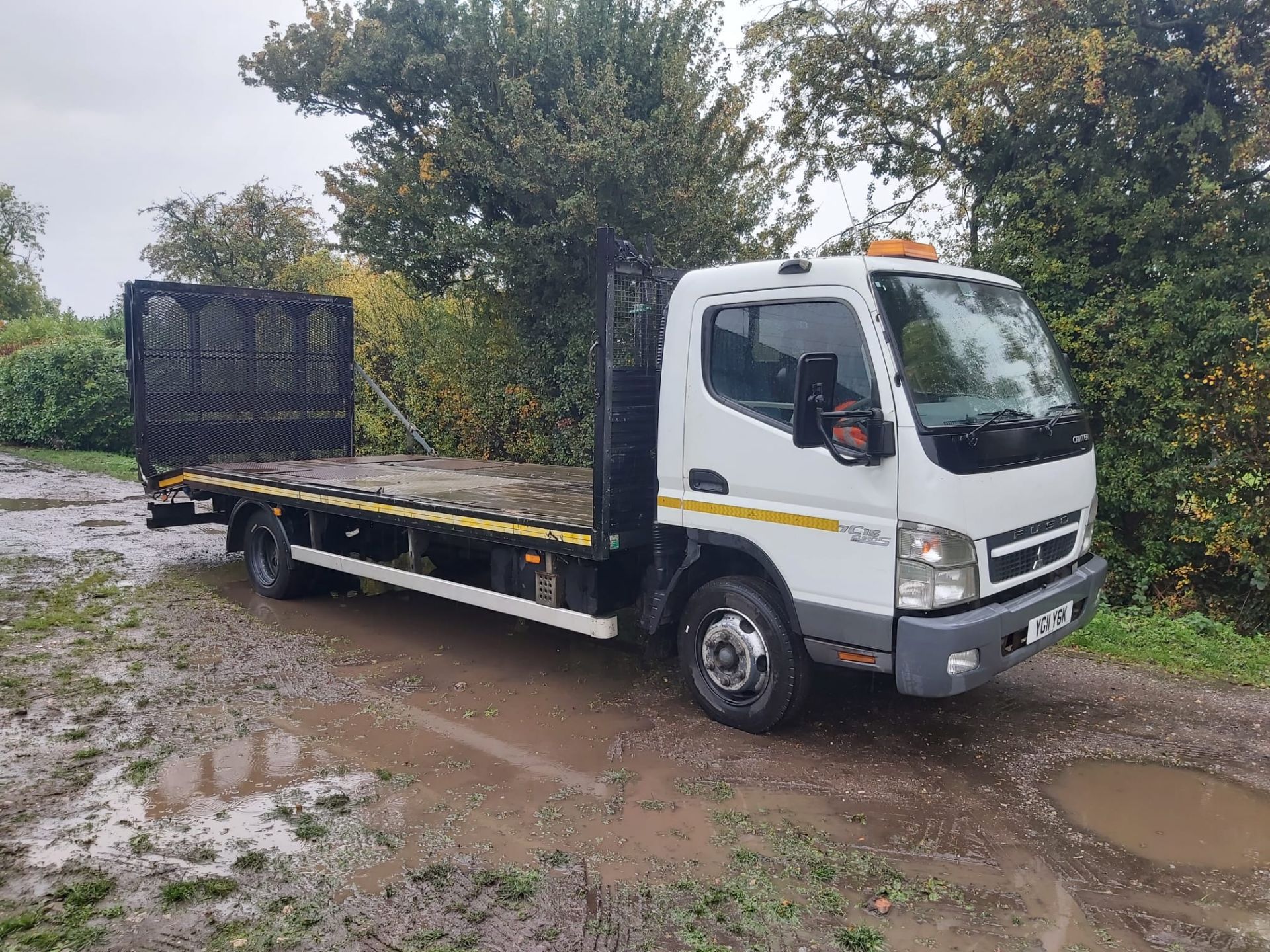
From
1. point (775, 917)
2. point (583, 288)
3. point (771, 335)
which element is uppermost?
point (583, 288)

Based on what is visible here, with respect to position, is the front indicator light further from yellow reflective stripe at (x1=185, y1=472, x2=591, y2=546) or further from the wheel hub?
yellow reflective stripe at (x1=185, y1=472, x2=591, y2=546)

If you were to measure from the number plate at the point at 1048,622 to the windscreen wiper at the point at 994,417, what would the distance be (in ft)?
3.21

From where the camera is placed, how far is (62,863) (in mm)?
3389

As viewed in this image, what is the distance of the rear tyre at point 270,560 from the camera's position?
7.41m

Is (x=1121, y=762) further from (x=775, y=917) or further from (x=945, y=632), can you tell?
(x=775, y=917)

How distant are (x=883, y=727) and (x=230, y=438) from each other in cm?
751

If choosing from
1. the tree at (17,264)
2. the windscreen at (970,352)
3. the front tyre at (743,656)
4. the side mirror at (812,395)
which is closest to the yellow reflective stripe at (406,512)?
the front tyre at (743,656)

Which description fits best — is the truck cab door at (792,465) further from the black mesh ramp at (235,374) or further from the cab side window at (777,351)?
the black mesh ramp at (235,374)

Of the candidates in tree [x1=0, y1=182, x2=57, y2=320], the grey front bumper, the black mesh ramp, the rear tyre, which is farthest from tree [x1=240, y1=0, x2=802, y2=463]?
tree [x1=0, y1=182, x2=57, y2=320]

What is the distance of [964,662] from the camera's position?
151 inches

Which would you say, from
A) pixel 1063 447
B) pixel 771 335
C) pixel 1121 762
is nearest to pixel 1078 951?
pixel 1121 762

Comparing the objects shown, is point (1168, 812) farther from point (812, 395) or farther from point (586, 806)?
point (586, 806)

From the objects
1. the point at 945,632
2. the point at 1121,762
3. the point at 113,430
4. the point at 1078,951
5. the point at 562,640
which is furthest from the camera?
the point at 113,430

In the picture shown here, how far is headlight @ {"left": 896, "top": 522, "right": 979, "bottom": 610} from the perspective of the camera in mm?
3791
